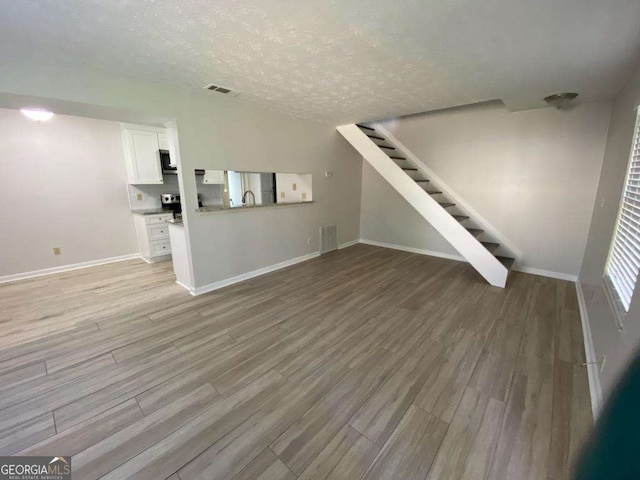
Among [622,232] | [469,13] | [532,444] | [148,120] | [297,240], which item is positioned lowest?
[532,444]

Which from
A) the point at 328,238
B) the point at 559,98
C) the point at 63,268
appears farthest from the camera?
the point at 328,238

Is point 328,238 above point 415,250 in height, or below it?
above

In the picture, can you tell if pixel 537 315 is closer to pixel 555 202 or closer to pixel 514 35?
pixel 555 202

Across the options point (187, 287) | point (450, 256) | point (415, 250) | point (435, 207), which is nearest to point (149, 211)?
point (187, 287)

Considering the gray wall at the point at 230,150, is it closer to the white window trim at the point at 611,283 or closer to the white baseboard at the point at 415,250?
the white baseboard at the point at 415,250

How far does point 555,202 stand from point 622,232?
2.03 m

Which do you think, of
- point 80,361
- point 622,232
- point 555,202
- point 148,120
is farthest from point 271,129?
point 555,202

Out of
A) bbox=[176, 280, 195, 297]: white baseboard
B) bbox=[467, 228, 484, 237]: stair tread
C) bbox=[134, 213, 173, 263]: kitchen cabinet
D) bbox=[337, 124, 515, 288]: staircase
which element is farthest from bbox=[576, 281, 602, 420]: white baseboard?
bbox=[134, 213, 173, 263]: kitchen cabinet

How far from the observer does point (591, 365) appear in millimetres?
1975

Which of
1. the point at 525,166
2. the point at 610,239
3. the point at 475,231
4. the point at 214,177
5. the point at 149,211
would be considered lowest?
the point at 475,231

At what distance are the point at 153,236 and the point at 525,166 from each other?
6282 millimetres

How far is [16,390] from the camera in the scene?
1848 mm

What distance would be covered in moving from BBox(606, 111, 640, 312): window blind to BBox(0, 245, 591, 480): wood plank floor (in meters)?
0.72

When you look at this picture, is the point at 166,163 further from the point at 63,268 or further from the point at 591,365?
the point at 591,365
